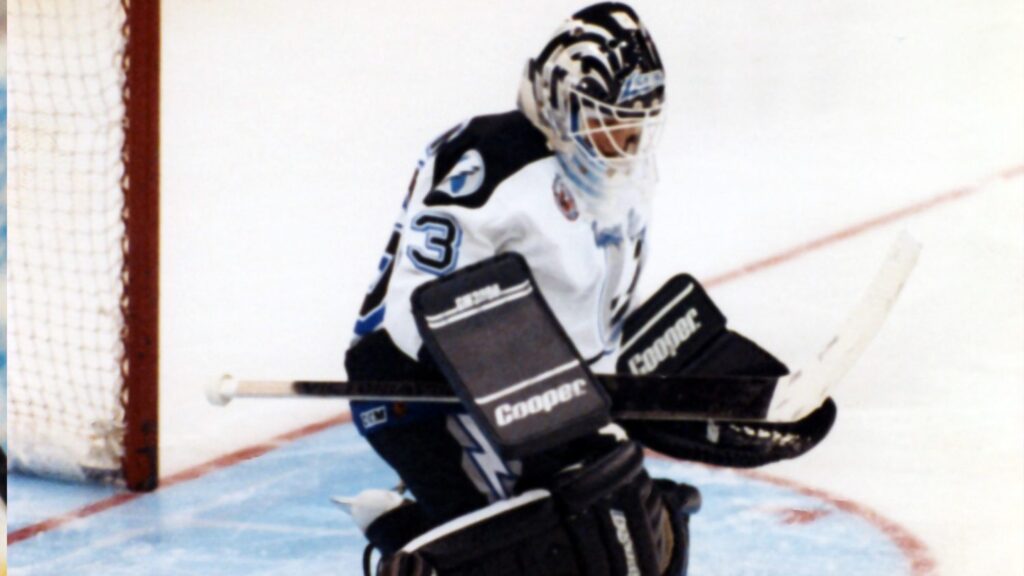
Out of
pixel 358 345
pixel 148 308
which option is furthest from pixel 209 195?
pixel 358 345

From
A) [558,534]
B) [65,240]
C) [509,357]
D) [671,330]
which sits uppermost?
[509,357]

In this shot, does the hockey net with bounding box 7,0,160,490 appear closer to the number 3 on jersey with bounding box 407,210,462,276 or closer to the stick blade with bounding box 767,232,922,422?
the number 3 on jersey with bounding box 407,210,462,276

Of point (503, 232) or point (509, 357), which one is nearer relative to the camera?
point (509, 357)

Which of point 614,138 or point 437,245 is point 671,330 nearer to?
point 614,138

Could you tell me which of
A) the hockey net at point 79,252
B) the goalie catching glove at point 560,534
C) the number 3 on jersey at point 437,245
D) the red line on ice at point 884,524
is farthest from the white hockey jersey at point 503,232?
the hockey net at point 79,252

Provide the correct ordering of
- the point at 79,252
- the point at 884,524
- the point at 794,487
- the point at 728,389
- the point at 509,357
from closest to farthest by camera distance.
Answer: the point at 509,357
the point at 728,389
the point at 884,524
the point at 794,487
the point at 79,252

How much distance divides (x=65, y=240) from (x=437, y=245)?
1052 mm

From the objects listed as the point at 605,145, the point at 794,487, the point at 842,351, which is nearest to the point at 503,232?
the point at 605,145

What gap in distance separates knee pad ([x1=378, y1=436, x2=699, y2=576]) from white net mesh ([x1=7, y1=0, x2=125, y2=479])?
0.93 metres

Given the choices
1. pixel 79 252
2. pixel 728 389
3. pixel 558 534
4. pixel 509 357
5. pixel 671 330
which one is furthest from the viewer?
pixel 79 252

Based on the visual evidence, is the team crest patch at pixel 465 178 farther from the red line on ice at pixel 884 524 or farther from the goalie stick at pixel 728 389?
the red line on ice at pixel 884 524

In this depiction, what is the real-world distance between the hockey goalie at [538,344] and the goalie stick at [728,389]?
6 cm

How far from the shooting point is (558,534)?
210cm

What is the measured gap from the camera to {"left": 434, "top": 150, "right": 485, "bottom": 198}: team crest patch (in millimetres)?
2100
